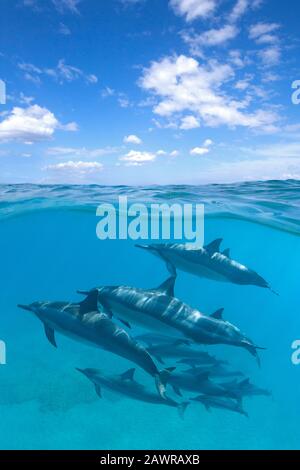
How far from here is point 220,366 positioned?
419 inches

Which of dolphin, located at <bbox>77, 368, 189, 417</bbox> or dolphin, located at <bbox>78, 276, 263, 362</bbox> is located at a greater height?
dolphin, located at <bbox>78, 276, 263, 362</bbox>

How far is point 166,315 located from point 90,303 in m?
1.59

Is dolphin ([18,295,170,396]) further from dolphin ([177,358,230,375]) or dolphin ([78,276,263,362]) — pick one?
dolphin ([177,358,230,375])

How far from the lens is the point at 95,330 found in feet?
22.2

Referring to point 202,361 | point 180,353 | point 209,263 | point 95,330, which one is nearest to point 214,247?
point 209,263

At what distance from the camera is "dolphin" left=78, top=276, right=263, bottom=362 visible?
7.19m

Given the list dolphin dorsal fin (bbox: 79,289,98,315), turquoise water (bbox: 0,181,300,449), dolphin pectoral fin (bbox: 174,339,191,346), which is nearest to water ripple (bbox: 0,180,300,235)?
turquoise water (bbox: 0,181,300,449)

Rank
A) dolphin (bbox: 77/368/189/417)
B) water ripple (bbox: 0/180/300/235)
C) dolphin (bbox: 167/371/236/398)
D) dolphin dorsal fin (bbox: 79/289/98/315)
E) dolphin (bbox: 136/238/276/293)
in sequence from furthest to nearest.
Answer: water ripple (bbox: 0/180/300/235), dolphin (bbox: 136/238/276/293), dolphin (bbox: 167/371/236/398), dolphin (bbox: 77/368/189/417), dolphin dorsal fin (bbox: 79/289/98/315)

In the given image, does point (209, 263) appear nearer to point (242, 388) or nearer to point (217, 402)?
point (217, 402)

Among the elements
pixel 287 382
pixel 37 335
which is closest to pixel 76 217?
pixel 37 335

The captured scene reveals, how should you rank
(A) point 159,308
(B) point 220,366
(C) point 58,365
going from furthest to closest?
(C) point 58,365, (B) point 220,366, (A) point 159,308
